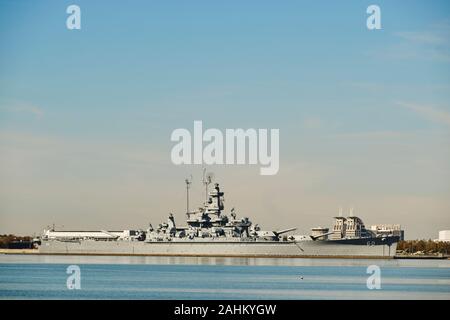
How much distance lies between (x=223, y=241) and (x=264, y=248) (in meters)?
4.02

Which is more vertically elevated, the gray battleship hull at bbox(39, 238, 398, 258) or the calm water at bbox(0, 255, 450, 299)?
the gray battleship hull at bbox(39, 238, 398, 258)

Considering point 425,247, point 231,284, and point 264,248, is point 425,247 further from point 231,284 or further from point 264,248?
point 231,284

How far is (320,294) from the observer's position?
4550 centimetres

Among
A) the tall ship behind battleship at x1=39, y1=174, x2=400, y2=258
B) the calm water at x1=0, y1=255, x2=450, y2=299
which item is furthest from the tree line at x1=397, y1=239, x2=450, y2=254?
the calm water at x1=0, y1=255, x2=450, y2=299

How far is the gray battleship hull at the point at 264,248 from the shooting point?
8862cm

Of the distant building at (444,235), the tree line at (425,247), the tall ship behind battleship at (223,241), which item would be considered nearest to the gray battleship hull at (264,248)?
the tall ship behind battleship at (223,241)

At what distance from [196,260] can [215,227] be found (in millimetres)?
5959

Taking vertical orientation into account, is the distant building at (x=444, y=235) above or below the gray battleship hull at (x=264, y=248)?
above

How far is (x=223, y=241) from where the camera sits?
9112 centimetres

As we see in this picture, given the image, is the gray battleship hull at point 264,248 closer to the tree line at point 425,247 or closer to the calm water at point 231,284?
the calm water at point 231,284

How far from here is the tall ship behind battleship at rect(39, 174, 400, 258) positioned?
8881cm

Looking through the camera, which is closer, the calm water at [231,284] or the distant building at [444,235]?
the calm water at [231,284]

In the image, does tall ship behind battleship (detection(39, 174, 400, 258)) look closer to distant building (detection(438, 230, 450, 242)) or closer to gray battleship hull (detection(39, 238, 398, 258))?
gray battleship hull (detection(39, 238, 398, 258))
